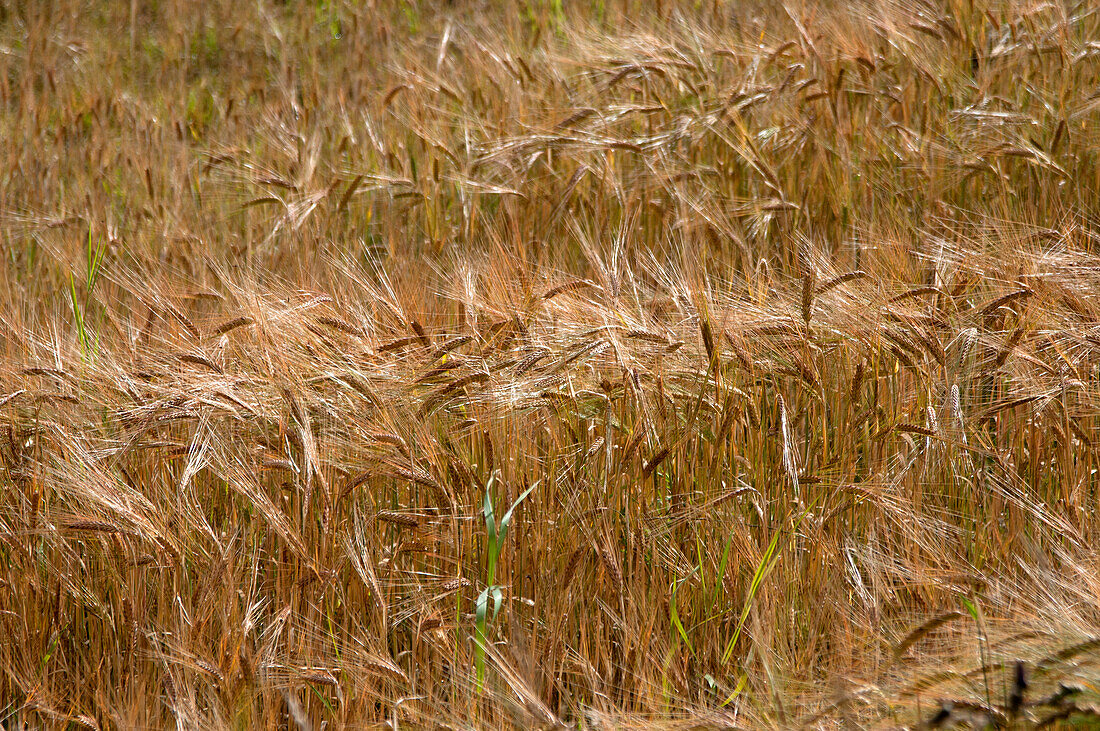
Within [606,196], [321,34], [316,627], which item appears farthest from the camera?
[321,34]

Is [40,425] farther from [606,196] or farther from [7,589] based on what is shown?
[606,196]

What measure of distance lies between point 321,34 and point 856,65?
143 inches

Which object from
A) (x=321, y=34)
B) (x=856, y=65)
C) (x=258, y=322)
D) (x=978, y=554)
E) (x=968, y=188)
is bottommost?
(x=978, y=554)

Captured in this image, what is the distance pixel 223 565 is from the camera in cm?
164

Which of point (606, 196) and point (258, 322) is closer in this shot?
point (258, 322)

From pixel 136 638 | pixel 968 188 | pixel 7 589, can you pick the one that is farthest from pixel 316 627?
pixel 968 188

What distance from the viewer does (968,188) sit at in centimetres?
284

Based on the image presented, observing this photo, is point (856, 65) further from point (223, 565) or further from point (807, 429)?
point (223, 565)

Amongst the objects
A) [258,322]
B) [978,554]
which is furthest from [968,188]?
[258,322]

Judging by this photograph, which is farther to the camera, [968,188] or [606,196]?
[606,196]

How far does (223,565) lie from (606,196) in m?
1.88

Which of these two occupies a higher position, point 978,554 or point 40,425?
point 40,425

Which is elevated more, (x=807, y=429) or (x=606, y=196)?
(x=606, y=196)

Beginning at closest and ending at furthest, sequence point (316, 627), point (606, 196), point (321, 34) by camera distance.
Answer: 1. point (316, 627)
2. point (606, 196)
3. point (321, 34)
